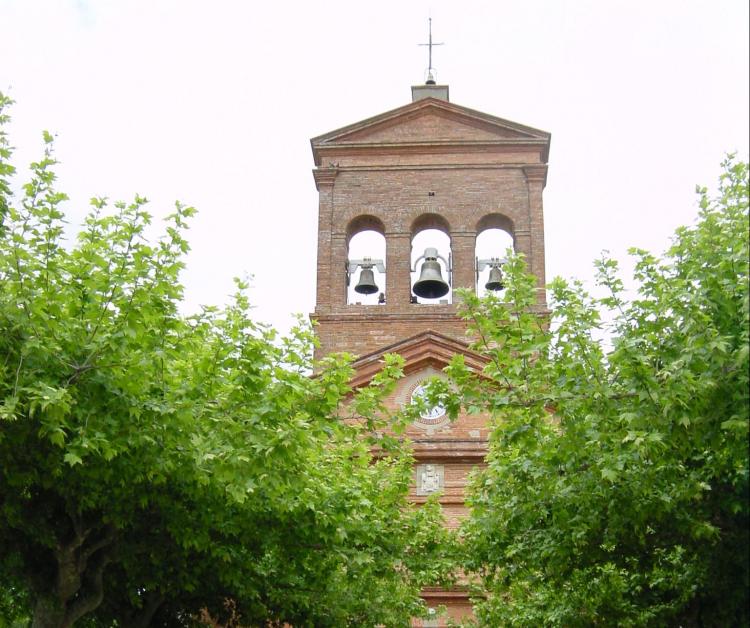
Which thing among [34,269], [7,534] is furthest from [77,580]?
[34,269]

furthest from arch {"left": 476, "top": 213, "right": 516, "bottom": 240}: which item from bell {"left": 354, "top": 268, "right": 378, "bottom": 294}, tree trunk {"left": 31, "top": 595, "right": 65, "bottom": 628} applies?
tree trunk {"left": 31, "top": 595, "right": 65, "bottom": 628}

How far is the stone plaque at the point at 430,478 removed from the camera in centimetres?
2384

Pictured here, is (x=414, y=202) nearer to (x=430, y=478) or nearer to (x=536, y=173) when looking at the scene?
(x=536, y=173)

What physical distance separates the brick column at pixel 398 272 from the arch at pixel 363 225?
0.72 metres

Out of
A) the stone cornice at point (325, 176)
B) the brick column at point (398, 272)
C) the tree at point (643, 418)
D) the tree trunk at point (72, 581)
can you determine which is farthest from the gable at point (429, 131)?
the tree trunk at point (72, 581)

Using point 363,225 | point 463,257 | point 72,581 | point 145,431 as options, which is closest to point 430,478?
point 463,257

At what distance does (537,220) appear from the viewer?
85.6 feet

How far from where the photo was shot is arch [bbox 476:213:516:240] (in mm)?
26328

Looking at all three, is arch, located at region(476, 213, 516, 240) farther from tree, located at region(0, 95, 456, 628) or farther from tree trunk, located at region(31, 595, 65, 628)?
tree trunk, located at region(31, 595, 65, 628)

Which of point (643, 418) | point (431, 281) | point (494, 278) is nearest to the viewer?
point (643, 418)

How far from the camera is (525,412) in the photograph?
12164 mm

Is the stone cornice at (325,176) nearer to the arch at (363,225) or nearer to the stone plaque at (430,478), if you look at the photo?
the arch at (363,225)

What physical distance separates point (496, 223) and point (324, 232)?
158 inches

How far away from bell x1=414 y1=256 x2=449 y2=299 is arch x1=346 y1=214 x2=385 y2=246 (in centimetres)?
172
